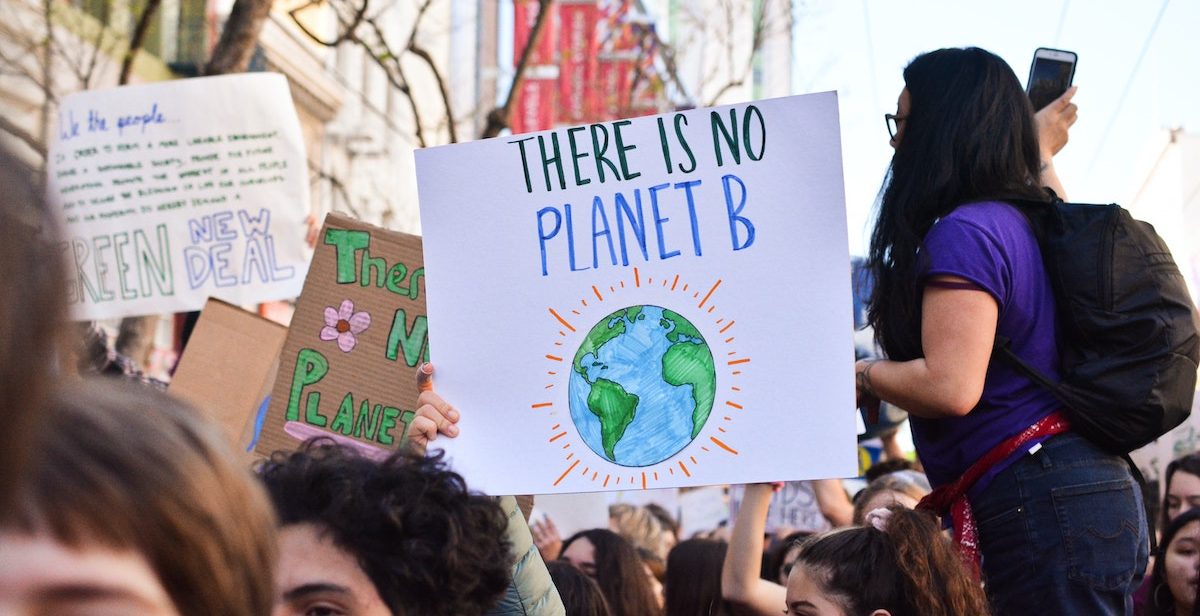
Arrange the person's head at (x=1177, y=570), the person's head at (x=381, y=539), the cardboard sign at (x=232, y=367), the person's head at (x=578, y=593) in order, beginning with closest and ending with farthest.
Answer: the person's head at (x=381, y=539) < the person's head at (x=578, y=593) < the cardboard sign at (x=232, y=367) < the person's head at (x=1177, y=570)

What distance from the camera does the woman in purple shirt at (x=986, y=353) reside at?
2.30 m

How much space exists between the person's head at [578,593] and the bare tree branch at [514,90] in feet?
18.6

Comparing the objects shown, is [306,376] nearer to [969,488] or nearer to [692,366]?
[692,366]

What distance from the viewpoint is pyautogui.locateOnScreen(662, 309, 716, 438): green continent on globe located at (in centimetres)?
254

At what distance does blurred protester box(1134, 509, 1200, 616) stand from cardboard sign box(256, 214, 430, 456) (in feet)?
7.48

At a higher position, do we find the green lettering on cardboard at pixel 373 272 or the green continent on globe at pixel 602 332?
the green lettering on cardboard at pixel 373 272

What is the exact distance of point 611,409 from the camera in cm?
261

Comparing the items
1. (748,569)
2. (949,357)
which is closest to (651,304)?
(949,357)

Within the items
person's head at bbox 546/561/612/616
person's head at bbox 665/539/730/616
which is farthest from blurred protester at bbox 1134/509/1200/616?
person's head at bbox 546/561/612/616

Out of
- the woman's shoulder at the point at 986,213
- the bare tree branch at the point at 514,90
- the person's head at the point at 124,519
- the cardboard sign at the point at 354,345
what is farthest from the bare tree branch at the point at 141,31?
the person's head at the point at 124,519

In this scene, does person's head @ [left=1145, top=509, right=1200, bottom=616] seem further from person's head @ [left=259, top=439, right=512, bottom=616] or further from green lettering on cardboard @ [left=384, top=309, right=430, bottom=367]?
person's head @ [left=259, top=439, right=512, bottom=616]

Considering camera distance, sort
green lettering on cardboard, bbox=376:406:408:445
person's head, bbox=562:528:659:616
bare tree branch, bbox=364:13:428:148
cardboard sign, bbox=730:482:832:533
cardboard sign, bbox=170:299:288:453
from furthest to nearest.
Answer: bare tree branch, bbox=364:13:428:148, cardboard sign, bbox=730:482:832:533, person's head, bbox=562:528:659:616, cardboard sign, bbox=170:299:288:453, green lettering on cardboard, bbox=376:406:408:445

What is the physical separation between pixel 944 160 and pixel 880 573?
2.76ft

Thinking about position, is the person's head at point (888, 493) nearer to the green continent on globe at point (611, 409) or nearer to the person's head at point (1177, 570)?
the person's head at point (1177, 570)
